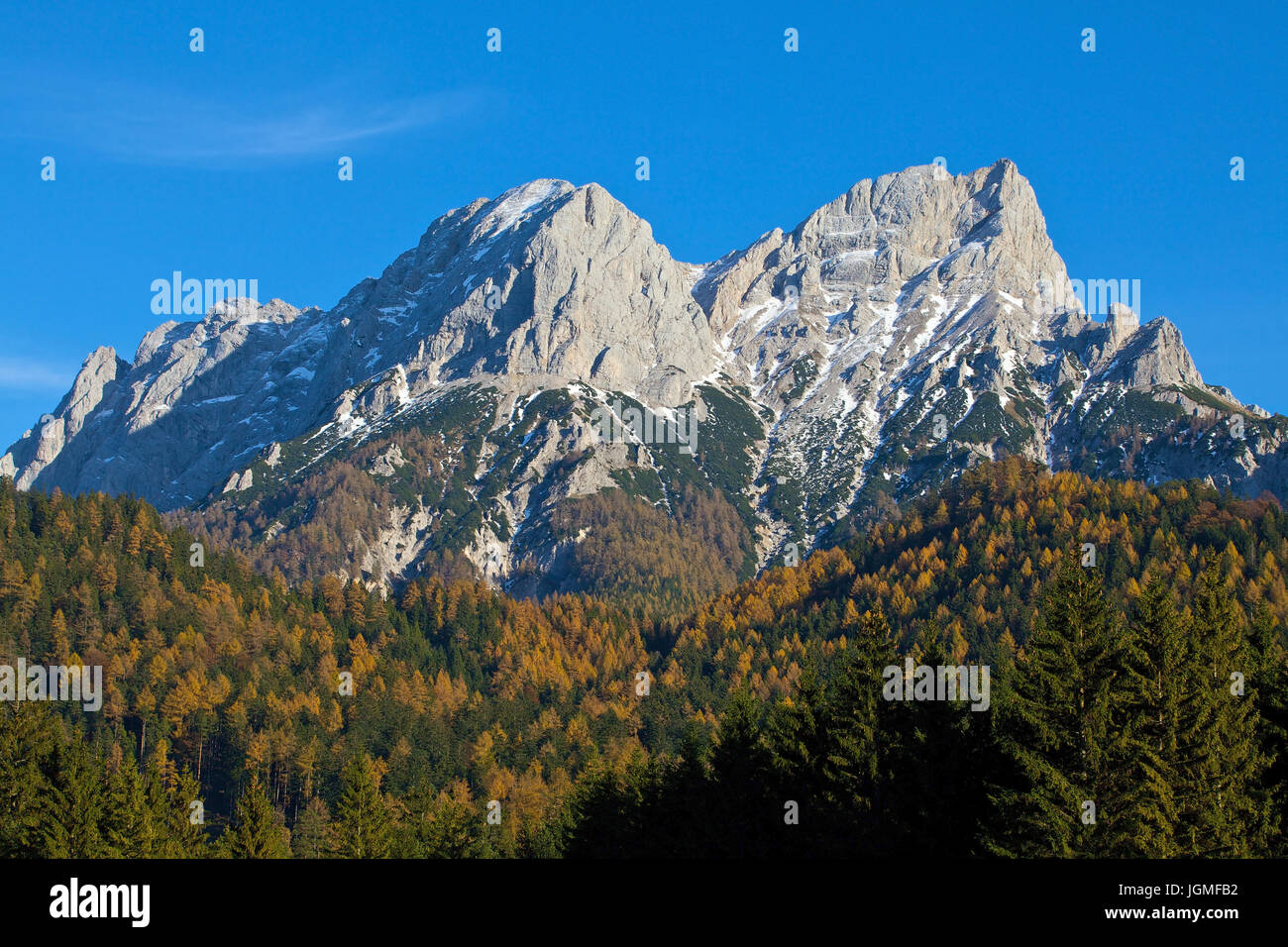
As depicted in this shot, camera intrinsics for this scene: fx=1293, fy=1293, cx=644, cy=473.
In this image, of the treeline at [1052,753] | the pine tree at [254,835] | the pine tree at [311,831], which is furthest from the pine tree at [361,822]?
the treeline at [1052,753]

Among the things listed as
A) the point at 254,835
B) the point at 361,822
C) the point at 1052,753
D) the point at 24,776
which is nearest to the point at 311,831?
the point at 361,822

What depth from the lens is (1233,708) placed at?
47.5m

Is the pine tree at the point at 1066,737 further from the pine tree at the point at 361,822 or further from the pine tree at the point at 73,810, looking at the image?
the pine tree at the point at 73,810

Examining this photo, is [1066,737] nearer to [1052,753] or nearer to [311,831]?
[1052,753]

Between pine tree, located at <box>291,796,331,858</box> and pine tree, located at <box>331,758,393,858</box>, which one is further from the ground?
A: pine tree, located at <box>331,758,393,858</box>

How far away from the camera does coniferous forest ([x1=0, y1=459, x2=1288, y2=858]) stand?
149 feet

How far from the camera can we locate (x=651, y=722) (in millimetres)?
162750

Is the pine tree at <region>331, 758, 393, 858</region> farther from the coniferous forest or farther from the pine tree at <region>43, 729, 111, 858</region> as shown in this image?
the pine tree at <region>43, 729, 111, 858</region>

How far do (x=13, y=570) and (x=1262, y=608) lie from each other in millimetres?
146854

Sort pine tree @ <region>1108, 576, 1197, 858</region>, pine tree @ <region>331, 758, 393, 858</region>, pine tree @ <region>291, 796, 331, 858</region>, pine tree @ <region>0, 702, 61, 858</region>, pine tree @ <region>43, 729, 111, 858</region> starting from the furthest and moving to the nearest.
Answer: pine tree @ <region>291, 796, 331, 858</region>
pine tree @ <region>331, 758, 393, 858</region>
pine tree @ <region>0, 702, 61, 858</region>
pine tree @ <region>43, 729, 111, 858</region>
pine tree @ <region>1108, 576, 1197, 858</region>

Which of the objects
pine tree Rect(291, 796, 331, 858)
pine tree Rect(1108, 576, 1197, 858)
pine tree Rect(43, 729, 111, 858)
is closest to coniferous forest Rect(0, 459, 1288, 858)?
pine tree Rect(1108, 576, 1197, 858)

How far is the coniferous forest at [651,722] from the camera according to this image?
45562 millimetres
